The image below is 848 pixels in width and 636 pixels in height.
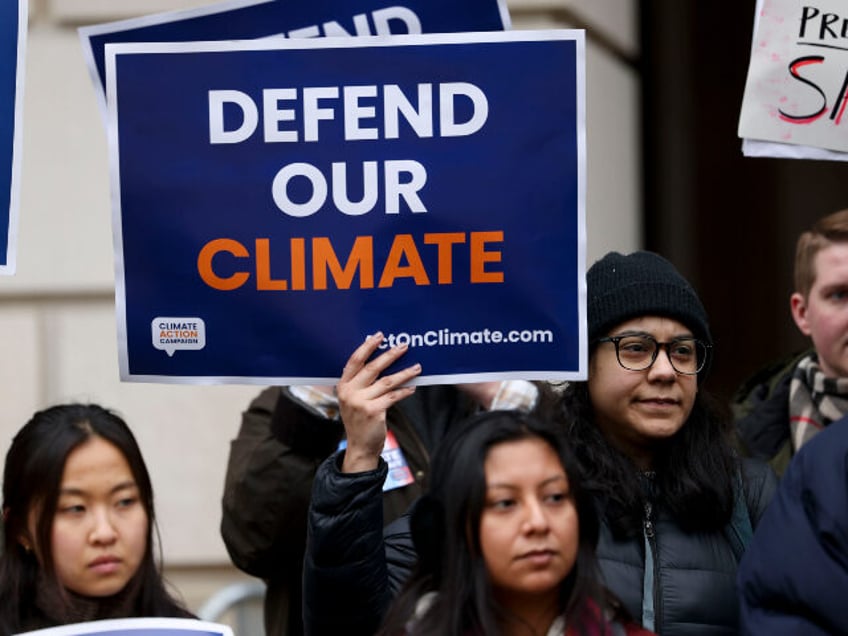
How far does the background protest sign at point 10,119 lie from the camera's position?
3766 mm

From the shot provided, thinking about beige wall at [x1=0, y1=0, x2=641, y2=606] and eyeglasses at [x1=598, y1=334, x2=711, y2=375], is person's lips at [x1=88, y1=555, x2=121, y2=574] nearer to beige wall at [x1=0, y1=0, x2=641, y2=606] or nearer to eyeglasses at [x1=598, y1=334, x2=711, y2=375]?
eyeglasses at [x1=598, y1=334, x2=711, y2=375]

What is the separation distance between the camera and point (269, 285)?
345cm

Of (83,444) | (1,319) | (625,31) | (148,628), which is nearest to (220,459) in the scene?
(1,319)

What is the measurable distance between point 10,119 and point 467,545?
149 centimetres

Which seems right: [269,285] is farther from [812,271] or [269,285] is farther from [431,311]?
[812,271]

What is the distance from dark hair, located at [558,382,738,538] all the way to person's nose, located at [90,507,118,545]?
911mm

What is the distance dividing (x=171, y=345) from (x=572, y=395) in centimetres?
83

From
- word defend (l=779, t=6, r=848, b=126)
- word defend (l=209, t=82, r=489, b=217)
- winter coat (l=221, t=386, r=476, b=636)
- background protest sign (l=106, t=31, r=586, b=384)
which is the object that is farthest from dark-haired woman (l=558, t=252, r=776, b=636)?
winter coat (l=221, t=386, r=476, b=636)

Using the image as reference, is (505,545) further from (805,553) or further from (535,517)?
(805,553)

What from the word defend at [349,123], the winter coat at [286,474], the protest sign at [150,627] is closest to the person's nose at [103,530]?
the protest sign at [150,627]

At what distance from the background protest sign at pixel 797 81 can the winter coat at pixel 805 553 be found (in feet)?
3.32

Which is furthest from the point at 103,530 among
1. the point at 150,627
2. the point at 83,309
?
the point at 83,309

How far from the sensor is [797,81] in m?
3.96

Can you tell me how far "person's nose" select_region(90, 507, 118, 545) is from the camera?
327 centimetres
